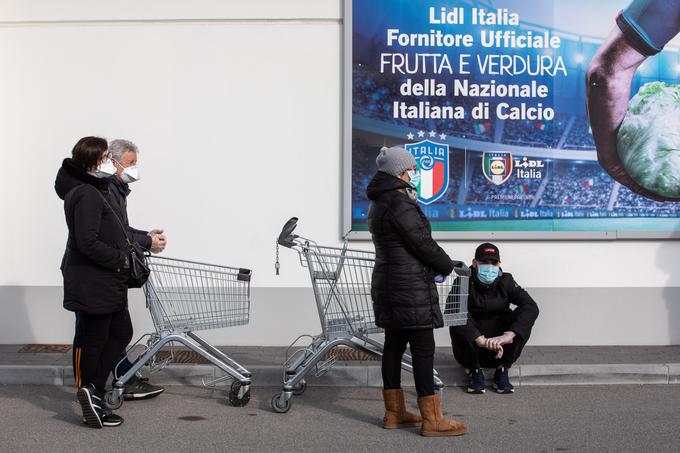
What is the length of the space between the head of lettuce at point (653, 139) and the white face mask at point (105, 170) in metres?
5.13

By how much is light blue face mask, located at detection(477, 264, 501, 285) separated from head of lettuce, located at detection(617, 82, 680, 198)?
261 centimetres

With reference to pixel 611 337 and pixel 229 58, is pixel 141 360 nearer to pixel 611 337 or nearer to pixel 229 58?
pixel 229 58

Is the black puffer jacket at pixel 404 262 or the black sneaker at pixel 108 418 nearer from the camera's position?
the black puffer jacket at pixel 404 262

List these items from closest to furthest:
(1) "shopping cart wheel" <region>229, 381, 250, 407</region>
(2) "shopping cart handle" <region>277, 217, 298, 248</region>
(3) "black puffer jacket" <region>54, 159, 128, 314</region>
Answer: (3) "black puffer jacket" <region>54, 159, 128, 314</region> < (2) "shopping cart handle" <region>277, 217, 298, 248</region> < (1) "shopping cart wheel" <region>229, 381, 250, 407</region>

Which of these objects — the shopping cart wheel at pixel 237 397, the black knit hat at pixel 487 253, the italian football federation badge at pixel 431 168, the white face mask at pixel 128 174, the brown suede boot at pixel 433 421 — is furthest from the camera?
the italian football federation badge at pixel 431 168

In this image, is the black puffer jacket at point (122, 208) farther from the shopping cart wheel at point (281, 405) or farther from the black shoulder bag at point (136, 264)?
the shopping cart wheel at point (281, 405)

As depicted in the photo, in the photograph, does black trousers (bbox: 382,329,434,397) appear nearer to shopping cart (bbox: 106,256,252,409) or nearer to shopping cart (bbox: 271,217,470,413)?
shopping cart (bbox: 271,217,470,413)

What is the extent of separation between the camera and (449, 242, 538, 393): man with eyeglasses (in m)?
7.59

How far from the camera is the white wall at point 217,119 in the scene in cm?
948

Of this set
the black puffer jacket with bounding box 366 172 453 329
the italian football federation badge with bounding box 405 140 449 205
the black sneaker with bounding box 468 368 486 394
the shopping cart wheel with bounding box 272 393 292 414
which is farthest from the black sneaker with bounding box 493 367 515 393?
the italian football federation badge with bounding box 405 140 449 205

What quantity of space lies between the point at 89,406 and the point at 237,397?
1.20 m

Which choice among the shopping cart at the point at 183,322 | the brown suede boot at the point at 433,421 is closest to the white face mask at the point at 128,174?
the shopping cart at the point at 183,322

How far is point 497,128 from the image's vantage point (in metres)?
9.49

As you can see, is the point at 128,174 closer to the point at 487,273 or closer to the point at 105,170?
the point at 105,170
